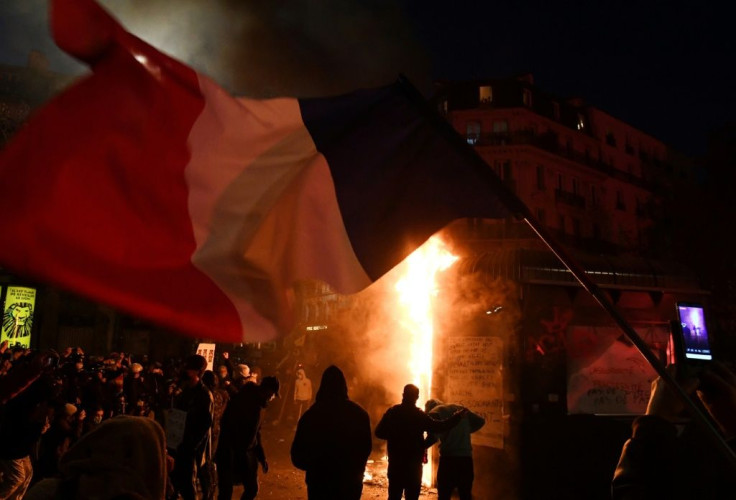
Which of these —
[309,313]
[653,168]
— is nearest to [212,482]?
[309,313]

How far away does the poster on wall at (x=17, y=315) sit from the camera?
23.9 meters

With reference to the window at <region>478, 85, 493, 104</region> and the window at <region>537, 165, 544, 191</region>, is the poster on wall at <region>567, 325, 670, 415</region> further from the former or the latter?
the window at <region>478, 85, 493, 104</region>

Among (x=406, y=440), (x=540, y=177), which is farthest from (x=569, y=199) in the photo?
(x=406, y=440)

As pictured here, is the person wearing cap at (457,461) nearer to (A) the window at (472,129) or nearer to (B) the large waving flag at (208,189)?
(B) the large waving flag at (208,189)

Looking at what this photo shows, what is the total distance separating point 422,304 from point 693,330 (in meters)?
5.58

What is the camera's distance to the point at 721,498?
286cm

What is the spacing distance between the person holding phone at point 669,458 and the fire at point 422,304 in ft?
25.8

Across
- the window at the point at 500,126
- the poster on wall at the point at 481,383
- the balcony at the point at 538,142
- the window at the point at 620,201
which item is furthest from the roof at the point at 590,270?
the window at the point at 620,201

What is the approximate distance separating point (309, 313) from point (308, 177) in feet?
153

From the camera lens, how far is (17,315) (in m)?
24.5

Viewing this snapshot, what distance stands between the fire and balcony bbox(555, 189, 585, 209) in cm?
3314

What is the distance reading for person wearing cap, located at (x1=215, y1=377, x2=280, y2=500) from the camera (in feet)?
23.3

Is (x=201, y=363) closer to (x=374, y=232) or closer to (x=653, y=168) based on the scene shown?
(x=374, y=232)

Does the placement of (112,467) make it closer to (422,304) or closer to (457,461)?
(457,461)
